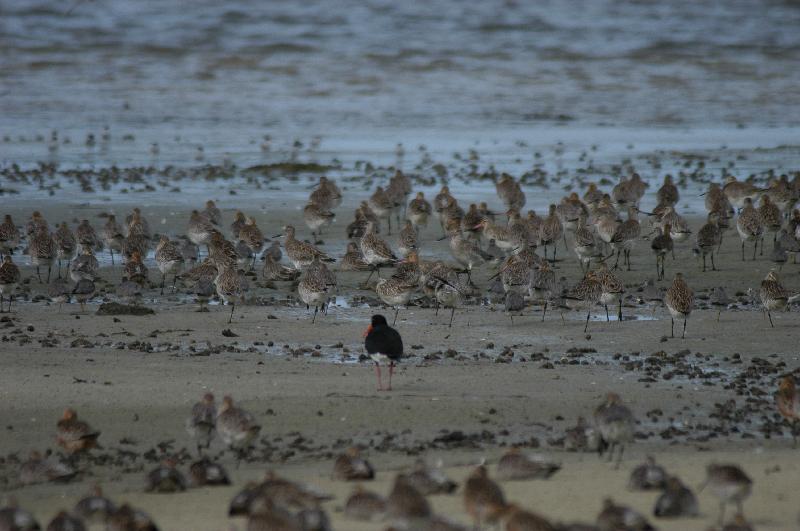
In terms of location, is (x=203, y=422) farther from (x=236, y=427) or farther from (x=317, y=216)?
(x=317, y=216)

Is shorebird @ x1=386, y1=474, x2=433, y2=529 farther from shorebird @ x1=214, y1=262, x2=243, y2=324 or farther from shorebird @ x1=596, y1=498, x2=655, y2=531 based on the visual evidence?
shorebird @ x1=214, y1=262, x2=243, y2=324

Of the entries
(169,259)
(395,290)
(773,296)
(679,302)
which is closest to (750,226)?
(773,296)

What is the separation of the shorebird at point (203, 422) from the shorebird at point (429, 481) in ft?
5.61

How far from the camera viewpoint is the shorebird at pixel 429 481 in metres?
8.17

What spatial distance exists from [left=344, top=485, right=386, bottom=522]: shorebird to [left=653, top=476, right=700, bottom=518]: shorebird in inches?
62.2

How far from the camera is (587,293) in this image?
13.9 m

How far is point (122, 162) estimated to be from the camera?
87.6ft

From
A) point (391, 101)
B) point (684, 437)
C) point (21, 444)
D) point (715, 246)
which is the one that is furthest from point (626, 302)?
point (391, 101)

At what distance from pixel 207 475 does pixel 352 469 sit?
3.03 ft

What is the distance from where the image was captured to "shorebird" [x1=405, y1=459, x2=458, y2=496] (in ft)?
26.8

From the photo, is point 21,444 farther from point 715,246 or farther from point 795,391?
point 715,246

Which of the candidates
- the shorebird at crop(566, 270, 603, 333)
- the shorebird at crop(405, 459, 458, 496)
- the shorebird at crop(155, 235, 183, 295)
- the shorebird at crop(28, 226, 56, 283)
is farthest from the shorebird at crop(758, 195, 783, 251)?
the shorebird at crop(405, 459, 458, 496)

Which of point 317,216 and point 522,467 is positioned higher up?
point 317,216

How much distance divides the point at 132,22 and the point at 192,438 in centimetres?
4777
